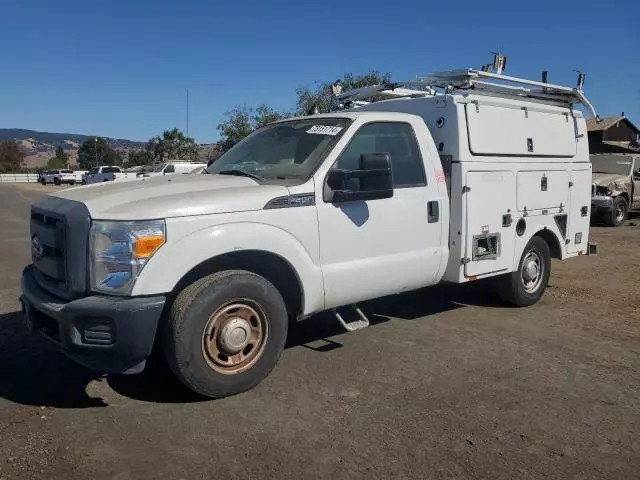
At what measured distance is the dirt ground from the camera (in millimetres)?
3318

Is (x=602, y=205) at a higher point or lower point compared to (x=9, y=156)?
lower

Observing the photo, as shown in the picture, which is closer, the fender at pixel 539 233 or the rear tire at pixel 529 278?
the fender at pixel 539 233

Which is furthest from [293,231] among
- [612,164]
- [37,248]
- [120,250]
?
[612,164]

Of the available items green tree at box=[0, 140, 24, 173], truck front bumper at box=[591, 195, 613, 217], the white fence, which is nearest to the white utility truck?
truck front bumper at box=[591, 195, 613, 217]

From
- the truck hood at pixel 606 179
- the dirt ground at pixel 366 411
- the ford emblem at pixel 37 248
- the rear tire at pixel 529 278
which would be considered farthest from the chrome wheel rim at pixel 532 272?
the truck hood at pixel 606 179

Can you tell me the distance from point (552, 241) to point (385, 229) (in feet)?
10.2

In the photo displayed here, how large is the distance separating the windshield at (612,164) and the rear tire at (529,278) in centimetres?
1305

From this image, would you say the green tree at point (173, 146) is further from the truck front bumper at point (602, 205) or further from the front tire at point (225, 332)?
the front tire at point (225, 332)

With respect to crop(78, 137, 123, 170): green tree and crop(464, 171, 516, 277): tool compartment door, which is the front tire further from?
crop(78, 137, 123, 170): green tree

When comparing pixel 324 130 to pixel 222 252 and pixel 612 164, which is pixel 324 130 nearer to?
pixel 222 252

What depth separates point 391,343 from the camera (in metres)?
5.48

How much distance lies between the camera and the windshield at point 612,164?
1817 centimetres

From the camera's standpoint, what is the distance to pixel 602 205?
16.6 m

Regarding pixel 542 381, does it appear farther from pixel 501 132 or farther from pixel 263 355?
pixel 501 132
